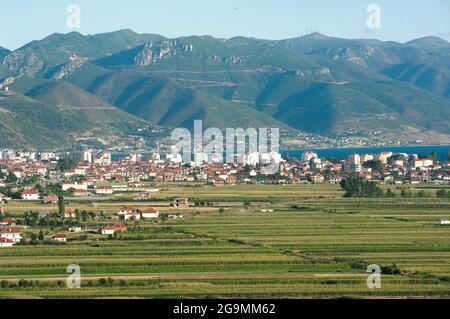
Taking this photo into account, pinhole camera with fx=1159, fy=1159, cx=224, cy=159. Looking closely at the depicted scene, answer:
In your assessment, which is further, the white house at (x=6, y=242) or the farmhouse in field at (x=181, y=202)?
the farmhouse in field at (x=181, y=202)

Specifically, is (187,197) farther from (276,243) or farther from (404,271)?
(404,271)

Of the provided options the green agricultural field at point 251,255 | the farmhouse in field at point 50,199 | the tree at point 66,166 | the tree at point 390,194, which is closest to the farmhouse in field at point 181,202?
the green agricultural field at point 251,255

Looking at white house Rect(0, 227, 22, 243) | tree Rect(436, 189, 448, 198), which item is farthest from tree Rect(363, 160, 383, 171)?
white house Rect(0, 227, 22, 243)

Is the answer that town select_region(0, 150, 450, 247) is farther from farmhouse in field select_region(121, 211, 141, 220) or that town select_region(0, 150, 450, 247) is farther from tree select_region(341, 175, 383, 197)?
tree select_region(341, 175, 383, 197)

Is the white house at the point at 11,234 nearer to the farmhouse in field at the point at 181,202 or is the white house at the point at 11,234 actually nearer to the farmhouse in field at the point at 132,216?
the farmhouse in field at the point at 132,216

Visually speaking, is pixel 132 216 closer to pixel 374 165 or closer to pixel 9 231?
pixel 9 231
